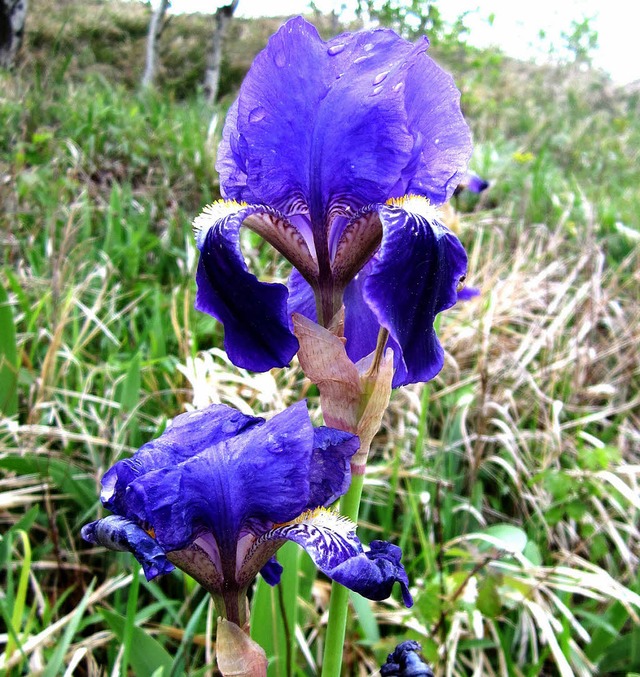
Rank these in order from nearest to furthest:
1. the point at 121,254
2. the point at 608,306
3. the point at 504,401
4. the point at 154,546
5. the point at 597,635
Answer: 1. the point at 154,546
2. the point at 597,635
3. the point at 504,401
4. the point at 121,254
5. the point at 608,306

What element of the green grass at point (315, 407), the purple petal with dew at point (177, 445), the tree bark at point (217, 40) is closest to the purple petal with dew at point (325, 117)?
the purple petal with dew at point (177, 445)

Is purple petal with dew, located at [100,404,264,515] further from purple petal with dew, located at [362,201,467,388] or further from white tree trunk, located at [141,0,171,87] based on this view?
white tree trunk, located at [141,0,171,87]

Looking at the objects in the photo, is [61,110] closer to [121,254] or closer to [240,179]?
[121,254]

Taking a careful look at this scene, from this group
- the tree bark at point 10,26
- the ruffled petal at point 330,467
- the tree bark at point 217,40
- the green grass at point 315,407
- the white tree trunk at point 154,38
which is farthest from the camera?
the tree bark at point 217,40

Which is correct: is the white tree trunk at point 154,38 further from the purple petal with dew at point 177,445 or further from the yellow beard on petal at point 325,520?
the yellow beard on petal at point 325,520

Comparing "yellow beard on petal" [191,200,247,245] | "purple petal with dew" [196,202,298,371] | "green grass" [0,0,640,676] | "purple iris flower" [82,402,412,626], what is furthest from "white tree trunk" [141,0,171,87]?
"purple iris flower" [82,402,412,626]

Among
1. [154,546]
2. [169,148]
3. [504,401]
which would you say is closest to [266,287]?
[154,546]
